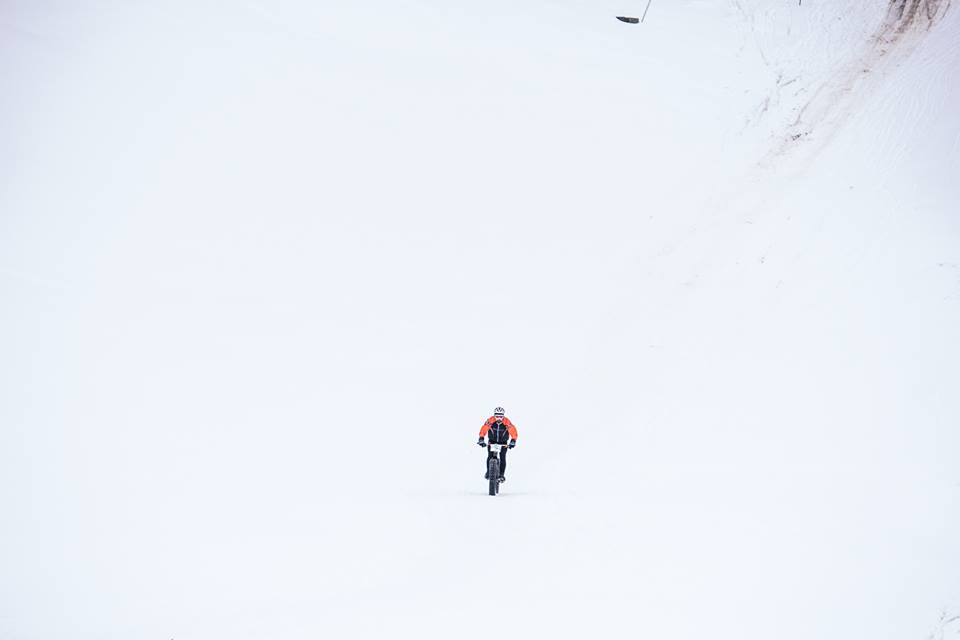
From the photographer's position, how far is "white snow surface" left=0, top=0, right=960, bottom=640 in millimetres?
9422

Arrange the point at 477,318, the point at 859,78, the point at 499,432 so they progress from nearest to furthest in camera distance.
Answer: the point at 499,432, the point at 477,318, the point at 859,78

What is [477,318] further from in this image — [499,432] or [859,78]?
[859,78]

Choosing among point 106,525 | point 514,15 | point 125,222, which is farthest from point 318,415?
point 514,15

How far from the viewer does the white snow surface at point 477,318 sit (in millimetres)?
9422

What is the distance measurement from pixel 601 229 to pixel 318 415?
35.9 ft

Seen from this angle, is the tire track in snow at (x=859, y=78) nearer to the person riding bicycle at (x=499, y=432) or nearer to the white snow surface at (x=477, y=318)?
the white snow surface at (x=477, y=318)

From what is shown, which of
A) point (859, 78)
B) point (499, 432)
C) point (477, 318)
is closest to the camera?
point (499, 432)

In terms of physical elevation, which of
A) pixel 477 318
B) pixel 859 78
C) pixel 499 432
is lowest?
pixel 499 432

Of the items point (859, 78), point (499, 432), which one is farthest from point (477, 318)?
point (859, 78)

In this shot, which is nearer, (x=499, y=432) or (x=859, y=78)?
(x=499, y=432)

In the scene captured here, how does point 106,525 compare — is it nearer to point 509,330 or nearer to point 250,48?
point 509,330

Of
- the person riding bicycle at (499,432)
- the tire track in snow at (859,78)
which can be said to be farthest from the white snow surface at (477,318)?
the person riding bicycle at (499,432)

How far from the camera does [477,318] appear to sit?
1962cm

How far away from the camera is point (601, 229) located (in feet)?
75.4
